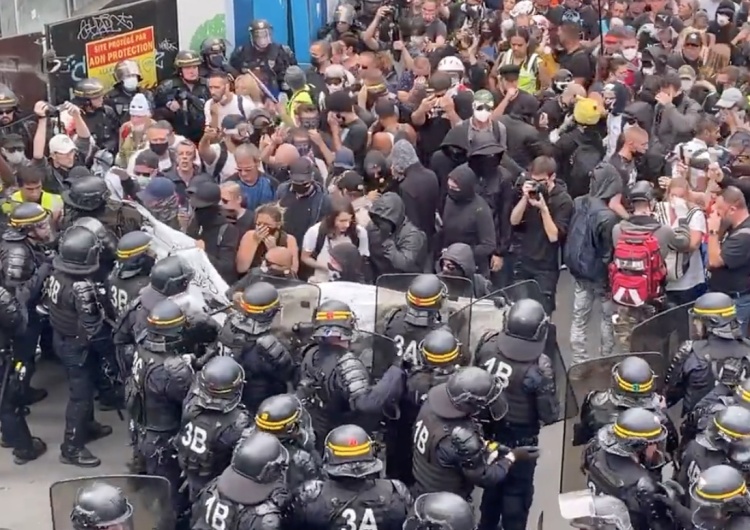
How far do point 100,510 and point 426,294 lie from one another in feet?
7.81

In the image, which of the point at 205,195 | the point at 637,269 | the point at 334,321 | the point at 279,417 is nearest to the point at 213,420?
the point at 279,417

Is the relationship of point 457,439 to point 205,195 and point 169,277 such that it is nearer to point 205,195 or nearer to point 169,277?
point 169,277

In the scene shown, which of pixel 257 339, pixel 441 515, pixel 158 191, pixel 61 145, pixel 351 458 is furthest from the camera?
pixel 61 145

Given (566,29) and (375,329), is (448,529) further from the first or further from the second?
(566,29)

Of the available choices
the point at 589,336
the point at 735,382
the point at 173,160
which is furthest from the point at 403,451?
the point at 173,160

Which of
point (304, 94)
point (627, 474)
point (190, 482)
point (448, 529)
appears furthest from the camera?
point (304, 94)

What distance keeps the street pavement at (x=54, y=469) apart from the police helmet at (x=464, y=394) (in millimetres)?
1734

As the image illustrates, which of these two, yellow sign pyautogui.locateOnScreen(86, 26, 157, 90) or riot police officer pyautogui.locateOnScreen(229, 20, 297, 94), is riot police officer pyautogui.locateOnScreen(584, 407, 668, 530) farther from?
yellow sign pyautogui.locateOnScreen(86, 26, 157, 90)

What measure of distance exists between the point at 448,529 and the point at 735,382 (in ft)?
7.63

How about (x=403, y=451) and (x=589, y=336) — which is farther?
(x=589, y=336)

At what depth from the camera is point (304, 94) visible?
10.9m

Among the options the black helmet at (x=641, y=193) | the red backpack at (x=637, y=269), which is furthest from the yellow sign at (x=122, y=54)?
the red backpack at (x=637, y=269)

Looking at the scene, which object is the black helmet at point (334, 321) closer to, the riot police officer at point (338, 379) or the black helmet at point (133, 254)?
the riot police officer at point (338, 379)

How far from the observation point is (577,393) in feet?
22.2
